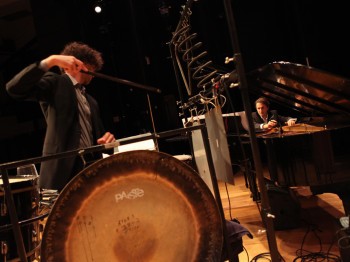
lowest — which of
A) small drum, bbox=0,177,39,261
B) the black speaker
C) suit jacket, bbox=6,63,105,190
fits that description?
the black speaker

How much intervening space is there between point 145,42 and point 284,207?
14.8ft

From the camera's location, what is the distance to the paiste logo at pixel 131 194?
1.30 m

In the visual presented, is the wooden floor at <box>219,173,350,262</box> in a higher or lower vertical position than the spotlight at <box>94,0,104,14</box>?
lower

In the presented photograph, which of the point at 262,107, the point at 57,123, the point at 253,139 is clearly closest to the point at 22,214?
the point at 57,123

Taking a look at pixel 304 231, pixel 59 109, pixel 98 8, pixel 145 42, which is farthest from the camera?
pixel 145 42

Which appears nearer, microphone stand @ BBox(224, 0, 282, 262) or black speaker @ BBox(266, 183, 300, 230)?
microphone stand @ BBox(224, 0, 282, 262)

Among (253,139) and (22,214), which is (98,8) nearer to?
(22,214)

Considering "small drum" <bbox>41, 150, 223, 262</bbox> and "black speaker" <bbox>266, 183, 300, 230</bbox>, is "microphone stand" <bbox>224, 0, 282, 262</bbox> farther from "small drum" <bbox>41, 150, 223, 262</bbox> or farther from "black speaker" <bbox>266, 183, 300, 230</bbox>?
"black speaker" <bbox>266, 183, 300, 230</bbox>

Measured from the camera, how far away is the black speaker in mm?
3330

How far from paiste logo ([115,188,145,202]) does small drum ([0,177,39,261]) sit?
0.69m

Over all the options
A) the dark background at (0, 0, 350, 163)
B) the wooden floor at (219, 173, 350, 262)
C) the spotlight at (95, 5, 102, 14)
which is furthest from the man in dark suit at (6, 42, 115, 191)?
the spotlight at (95, 5, 102, 14)

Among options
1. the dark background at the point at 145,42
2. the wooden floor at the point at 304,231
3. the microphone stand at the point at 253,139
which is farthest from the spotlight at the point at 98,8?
the microphone stand at the point at 253,139

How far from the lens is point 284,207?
11.0 feet

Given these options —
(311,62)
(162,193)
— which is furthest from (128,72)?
(162,193)
